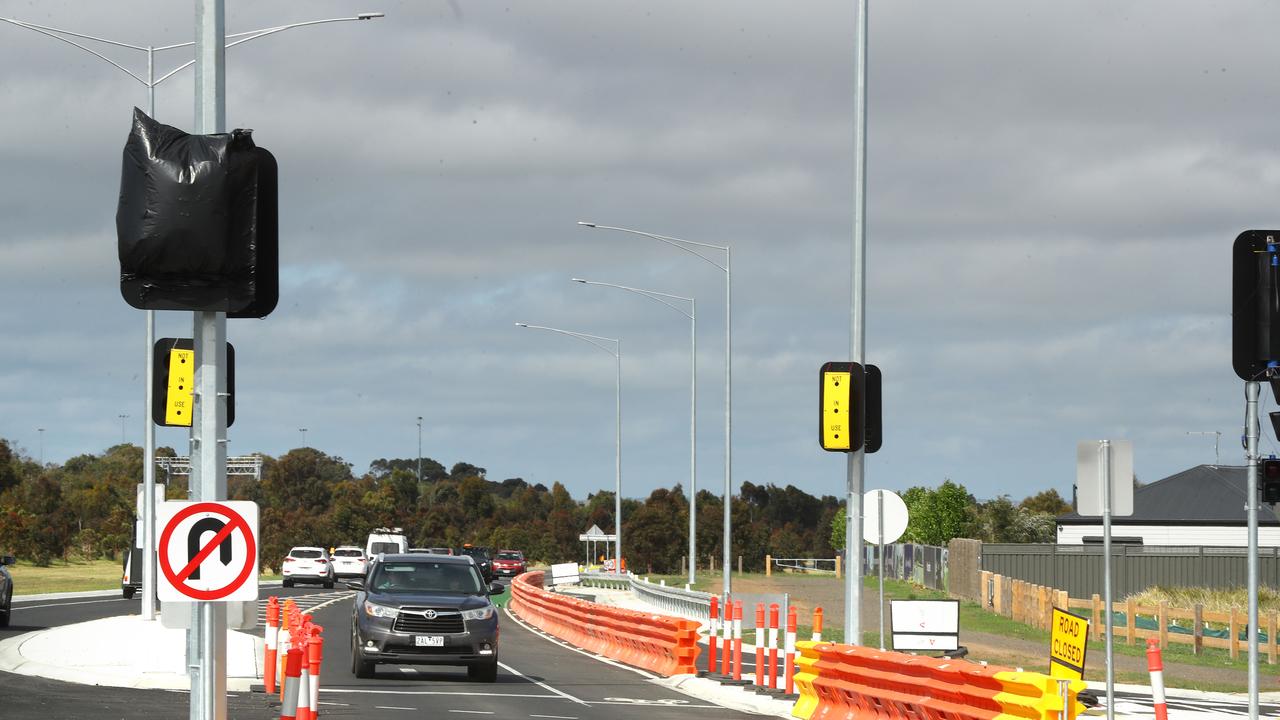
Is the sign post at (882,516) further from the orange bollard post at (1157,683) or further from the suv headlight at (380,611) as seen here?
the suv headlight at (380,611)

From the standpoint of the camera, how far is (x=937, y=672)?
53.4 ft

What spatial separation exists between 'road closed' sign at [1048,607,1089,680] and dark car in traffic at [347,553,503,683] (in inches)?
382

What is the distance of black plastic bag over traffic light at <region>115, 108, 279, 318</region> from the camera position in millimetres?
9992

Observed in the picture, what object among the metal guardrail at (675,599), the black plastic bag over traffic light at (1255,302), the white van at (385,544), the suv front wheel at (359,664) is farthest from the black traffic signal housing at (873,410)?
the white van at (385,544)

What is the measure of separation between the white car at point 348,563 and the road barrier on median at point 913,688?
5012 centimetres

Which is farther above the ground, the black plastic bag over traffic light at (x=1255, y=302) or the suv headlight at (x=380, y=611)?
the black plastic bag over traffic light at (x=1255, y=302)

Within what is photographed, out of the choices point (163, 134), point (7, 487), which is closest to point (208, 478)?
point (163, 134)

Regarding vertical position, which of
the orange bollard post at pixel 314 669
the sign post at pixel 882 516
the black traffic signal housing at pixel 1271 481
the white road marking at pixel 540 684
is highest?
the black traffic signal housing at pixel 1271 481

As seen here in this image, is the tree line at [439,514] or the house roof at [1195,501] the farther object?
the tree line at [439,514]

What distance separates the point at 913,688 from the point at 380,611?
31.2 ft

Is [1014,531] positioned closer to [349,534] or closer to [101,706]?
[349,534]

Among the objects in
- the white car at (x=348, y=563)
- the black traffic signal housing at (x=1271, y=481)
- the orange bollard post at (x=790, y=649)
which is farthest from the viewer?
the white car at (x=348, y=563)

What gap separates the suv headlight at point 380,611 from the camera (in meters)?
24.1

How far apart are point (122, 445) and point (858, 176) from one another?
5887 inches
